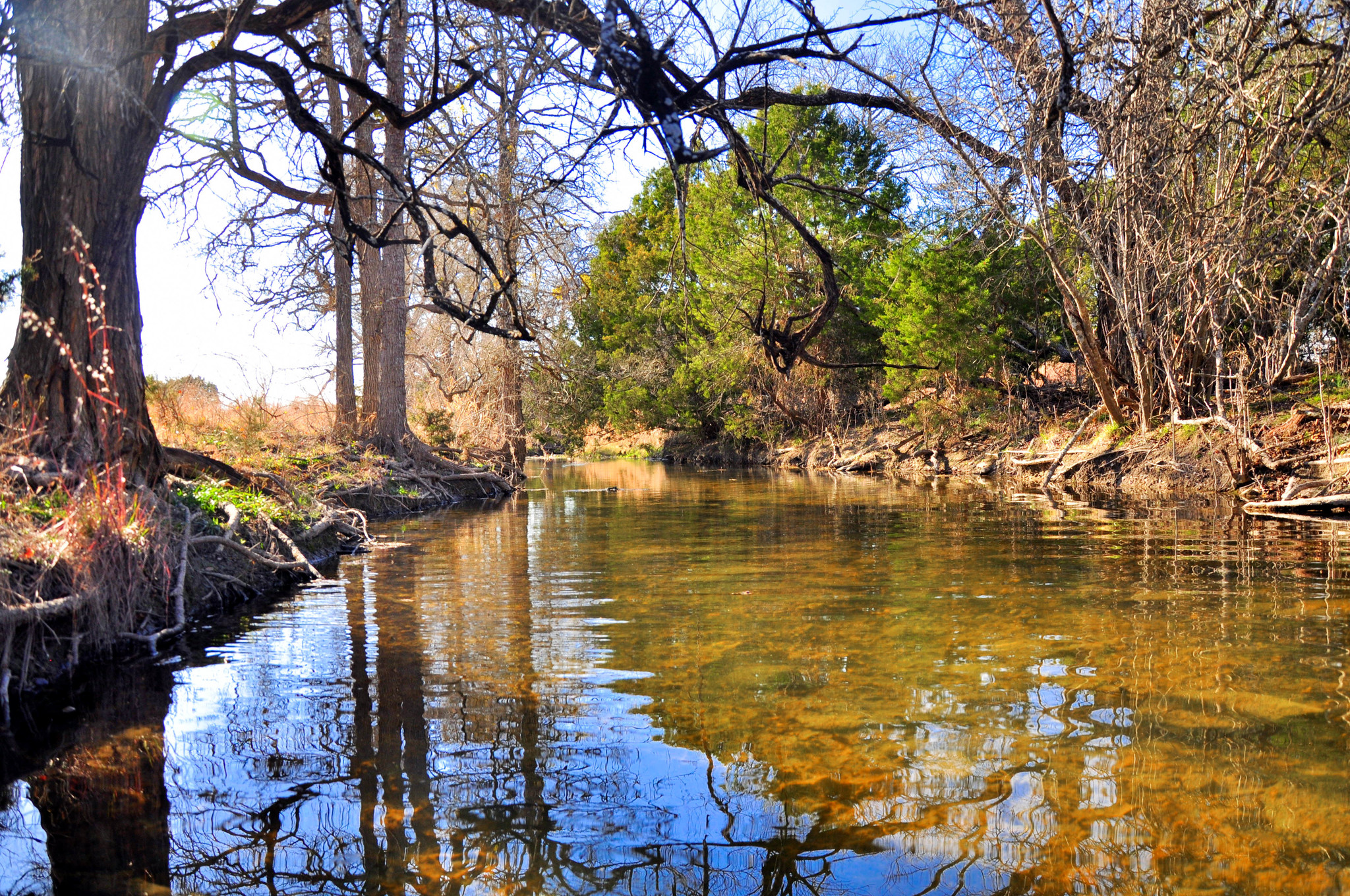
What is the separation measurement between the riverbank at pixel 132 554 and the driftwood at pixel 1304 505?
1057cm

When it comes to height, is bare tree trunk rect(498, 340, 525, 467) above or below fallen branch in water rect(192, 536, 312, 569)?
above

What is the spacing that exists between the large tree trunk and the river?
1781 mm

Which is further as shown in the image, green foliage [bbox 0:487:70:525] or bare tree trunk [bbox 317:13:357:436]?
bare tree trunk [bbox 317:13:357:436]

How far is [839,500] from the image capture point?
53.2ft

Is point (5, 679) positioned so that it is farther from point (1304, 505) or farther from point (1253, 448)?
point (1253, 448)

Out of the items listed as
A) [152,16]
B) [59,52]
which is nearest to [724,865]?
[59,52]

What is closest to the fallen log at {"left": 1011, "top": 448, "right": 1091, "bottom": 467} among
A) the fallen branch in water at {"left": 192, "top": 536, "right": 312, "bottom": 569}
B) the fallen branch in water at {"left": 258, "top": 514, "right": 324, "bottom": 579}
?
the fallen branch in water at {"left": 258, "top": 514, "right": 324, "bottom": 579}

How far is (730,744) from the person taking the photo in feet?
13.3

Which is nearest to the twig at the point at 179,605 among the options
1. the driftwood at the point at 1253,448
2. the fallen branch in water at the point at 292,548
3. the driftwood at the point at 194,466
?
the fallen branch in water at the point at 292,548

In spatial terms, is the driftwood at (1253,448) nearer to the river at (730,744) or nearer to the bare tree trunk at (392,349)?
the river at (730,744)

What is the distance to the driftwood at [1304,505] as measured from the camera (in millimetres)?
10711

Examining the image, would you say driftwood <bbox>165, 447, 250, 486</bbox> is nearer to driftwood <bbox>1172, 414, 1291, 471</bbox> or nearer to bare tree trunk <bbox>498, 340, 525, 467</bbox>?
bare tree trunk <bbox>498, 340, 525, 467</bbox>

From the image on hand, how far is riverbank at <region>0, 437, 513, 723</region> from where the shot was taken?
4984 millimetres

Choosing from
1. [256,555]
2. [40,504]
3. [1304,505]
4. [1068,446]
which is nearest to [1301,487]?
[1304,505]
